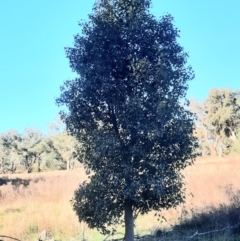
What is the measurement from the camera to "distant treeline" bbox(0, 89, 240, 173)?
34.5m

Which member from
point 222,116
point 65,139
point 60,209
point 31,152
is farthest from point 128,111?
point 31,152

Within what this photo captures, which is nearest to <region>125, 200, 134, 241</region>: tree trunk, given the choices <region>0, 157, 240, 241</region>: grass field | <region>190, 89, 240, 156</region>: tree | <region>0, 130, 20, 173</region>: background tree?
<region>0, 157, 240, 241</region>: grass field

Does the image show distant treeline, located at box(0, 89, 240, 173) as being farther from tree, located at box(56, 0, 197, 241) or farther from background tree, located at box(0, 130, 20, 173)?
tree, located at box(56, 0, 197, 241)

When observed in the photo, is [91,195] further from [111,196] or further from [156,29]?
[156,29]

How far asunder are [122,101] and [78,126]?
101 cm

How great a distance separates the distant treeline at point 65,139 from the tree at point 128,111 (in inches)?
1141

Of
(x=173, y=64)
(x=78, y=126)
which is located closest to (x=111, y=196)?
(x=78, y=126)

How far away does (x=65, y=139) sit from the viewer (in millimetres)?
38312

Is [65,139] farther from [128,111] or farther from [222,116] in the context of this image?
[128,111]

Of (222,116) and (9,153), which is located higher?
(222,116)

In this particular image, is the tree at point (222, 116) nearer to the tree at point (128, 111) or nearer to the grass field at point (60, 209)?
the grass field at point (60, 209)

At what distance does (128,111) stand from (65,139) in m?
34.1

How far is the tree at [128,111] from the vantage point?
197 inches

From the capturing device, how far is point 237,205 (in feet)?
29.1
